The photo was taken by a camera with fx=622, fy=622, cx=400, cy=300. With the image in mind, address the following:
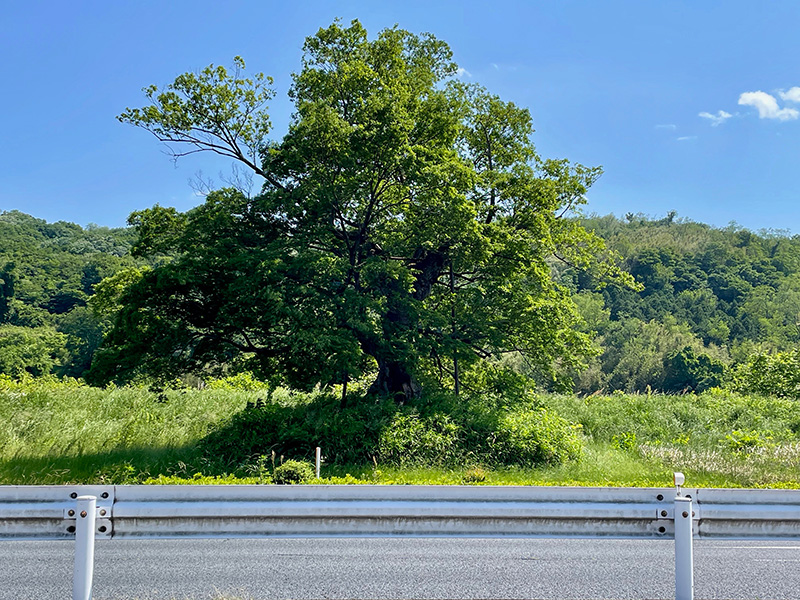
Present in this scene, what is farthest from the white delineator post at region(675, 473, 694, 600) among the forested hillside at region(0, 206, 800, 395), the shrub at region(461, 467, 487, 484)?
the forested hillside at region(0, 206, 800, 395)

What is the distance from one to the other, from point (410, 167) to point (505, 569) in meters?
10.8

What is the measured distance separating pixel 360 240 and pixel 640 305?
70.9 m

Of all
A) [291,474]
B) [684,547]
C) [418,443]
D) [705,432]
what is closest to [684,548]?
[684,547]

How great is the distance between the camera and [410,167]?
49.4ft

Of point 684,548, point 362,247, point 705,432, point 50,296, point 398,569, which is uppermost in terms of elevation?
point 50,296

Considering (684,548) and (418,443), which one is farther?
(418,443)

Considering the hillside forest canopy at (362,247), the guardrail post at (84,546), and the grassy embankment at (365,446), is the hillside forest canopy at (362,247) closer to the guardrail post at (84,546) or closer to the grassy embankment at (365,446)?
the grassy embankment at (365,446)

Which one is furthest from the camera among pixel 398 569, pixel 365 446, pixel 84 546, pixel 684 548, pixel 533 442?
pixel 533 442

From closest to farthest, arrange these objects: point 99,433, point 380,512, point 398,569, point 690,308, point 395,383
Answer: point 380,512
point 398,569
point 99,433
point 395,383
point 690,308

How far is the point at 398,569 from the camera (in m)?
6.04

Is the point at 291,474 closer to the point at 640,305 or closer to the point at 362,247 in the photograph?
the point at 362,247

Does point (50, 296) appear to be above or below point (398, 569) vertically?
above

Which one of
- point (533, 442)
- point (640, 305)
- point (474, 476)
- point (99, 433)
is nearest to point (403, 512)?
Answer: point (474, 476)

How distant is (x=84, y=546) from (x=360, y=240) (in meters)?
13.5
